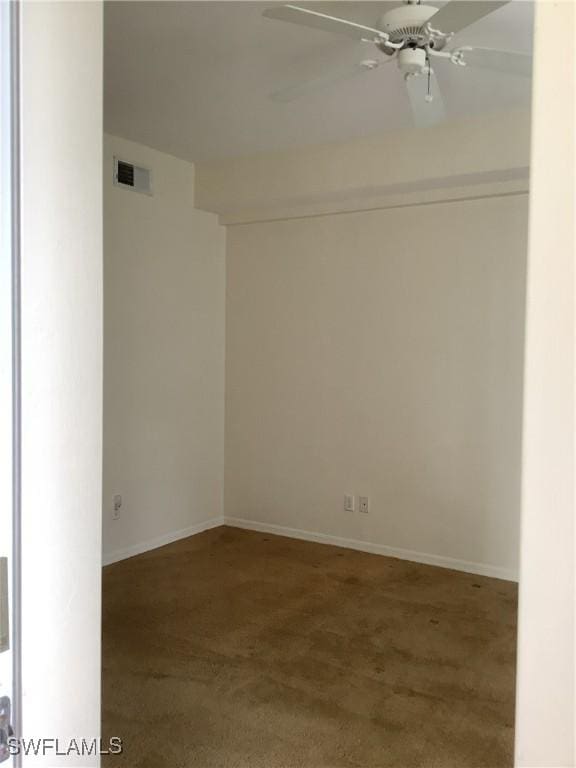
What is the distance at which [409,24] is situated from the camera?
229 cm

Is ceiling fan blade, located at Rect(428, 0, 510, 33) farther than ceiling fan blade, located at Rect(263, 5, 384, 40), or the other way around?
ceiling fan blade, located at Rect(263, 5, 384, 40)

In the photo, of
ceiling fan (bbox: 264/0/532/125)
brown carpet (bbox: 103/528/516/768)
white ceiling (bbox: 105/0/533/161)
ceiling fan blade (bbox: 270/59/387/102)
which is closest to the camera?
ceiling fan (bbox: 264/0/532/125)

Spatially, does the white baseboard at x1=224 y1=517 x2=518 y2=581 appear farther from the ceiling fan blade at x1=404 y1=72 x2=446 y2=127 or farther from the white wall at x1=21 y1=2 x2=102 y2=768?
the white wall at x1=21 y1=2 x2=102 y2=768

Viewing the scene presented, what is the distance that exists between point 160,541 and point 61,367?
393 cm

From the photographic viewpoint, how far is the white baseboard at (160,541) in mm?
4398

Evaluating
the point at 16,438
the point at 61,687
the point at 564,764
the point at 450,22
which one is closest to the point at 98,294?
the point at 16,438

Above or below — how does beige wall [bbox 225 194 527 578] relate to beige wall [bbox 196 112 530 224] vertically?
below

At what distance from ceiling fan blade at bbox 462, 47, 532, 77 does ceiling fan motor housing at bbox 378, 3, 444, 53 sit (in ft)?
0.39

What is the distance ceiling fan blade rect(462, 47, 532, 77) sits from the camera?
2.40 metres

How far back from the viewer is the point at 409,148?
13.4 ft

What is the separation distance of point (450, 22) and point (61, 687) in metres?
2.17

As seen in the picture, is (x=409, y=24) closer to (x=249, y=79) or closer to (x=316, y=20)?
(x=316, y=20)

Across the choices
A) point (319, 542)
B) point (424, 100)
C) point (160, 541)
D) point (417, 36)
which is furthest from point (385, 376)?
point (417, 36)

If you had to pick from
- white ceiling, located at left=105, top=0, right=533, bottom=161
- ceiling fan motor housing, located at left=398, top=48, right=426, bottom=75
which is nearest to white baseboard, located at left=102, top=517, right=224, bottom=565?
white ceiling, located at left=105, top=0, right=533, bottom=161
